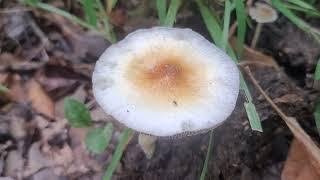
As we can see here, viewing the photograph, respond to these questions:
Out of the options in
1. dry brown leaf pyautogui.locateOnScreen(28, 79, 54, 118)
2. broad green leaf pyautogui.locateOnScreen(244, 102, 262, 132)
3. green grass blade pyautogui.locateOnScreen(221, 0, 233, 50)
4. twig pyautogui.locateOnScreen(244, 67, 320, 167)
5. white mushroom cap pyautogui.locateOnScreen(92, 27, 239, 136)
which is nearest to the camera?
white mushroom cap pyautogui.locateOnScreen(92, 27, 239, 136)

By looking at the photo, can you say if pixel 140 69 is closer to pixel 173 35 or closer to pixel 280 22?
pixel 173 35

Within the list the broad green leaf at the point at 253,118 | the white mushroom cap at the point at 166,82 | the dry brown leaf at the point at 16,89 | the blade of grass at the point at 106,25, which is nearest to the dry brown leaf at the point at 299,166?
the broad green leaf at the point at 253,118

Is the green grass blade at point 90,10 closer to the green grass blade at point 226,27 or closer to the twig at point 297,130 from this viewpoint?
the green grass blade at point 226,27

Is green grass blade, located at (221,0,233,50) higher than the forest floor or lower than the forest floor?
higher

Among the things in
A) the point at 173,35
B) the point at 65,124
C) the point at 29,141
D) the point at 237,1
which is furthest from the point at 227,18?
the point at 29,141

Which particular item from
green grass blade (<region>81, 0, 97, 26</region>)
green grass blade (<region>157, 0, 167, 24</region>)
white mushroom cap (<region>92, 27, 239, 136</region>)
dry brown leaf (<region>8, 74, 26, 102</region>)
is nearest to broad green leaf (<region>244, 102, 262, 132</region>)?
white mushroom cap (<region>92, 27, 239, 136</region>)

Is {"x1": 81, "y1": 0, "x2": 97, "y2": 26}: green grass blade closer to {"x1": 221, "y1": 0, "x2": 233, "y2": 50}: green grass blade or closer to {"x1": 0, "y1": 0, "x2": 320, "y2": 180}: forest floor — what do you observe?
{"x1": 0, "y1": 0, "x2": 320, "y2": 180}: forest floor
